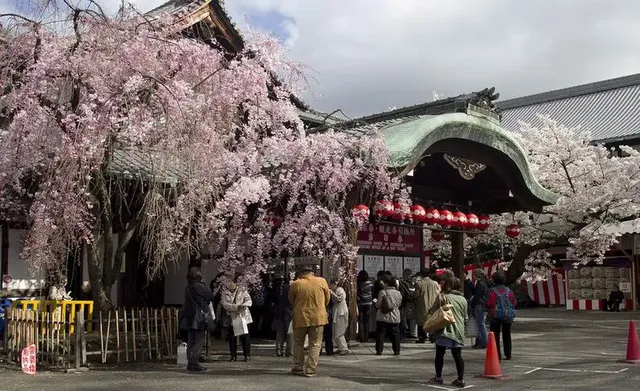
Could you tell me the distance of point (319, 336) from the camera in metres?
10.6

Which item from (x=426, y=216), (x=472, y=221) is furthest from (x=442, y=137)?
(x=472, y=221)

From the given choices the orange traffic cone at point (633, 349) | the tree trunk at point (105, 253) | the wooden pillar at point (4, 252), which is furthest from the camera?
the wooden pillar at point (4, 252)

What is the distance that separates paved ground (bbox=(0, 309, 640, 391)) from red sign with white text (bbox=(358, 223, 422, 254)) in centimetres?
361

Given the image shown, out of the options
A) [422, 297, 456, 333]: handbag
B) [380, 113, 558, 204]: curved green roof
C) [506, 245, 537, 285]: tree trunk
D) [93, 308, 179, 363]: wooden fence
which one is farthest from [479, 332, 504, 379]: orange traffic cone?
[506, 245, 537, 285]: tree trunk

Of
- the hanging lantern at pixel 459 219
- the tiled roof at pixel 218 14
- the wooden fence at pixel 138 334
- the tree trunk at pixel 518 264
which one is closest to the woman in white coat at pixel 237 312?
the wooden fence at pixel 138 334

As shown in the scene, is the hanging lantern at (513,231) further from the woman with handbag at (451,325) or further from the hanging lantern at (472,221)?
the woman with handbag at (451,325)

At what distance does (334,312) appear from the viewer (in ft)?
42.8

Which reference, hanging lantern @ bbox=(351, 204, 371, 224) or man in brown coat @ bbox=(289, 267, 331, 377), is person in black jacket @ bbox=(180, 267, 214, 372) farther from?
hanging lantern @ bbox=(351, 204, 371, 224)

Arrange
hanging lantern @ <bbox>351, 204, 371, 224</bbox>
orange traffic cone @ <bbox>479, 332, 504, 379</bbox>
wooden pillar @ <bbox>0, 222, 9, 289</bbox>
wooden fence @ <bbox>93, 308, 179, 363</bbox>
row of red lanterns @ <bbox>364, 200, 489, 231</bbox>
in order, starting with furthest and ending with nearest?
wooden pillar @ <bbox>0, 222, 9, 289</bbox> < row of red lanterns @ <bbox>364, 200, 489, 231</bbox> < hanging lantern @ <bbox>351, 204, 371, 224</bbox> < wooden fence @ <bbox>93, 308, 179, 363</bbox> < orange traffic cone @ <bbox>479, 332, 504, 379</bbox>

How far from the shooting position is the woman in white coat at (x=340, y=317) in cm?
1304

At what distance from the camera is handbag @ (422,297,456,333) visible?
9398 mm

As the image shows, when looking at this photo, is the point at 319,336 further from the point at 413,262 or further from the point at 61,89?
the point at 413,262

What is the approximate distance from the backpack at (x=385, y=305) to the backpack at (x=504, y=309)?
2.03 metres

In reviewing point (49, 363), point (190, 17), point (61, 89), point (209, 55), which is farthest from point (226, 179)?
point (190, 17)
